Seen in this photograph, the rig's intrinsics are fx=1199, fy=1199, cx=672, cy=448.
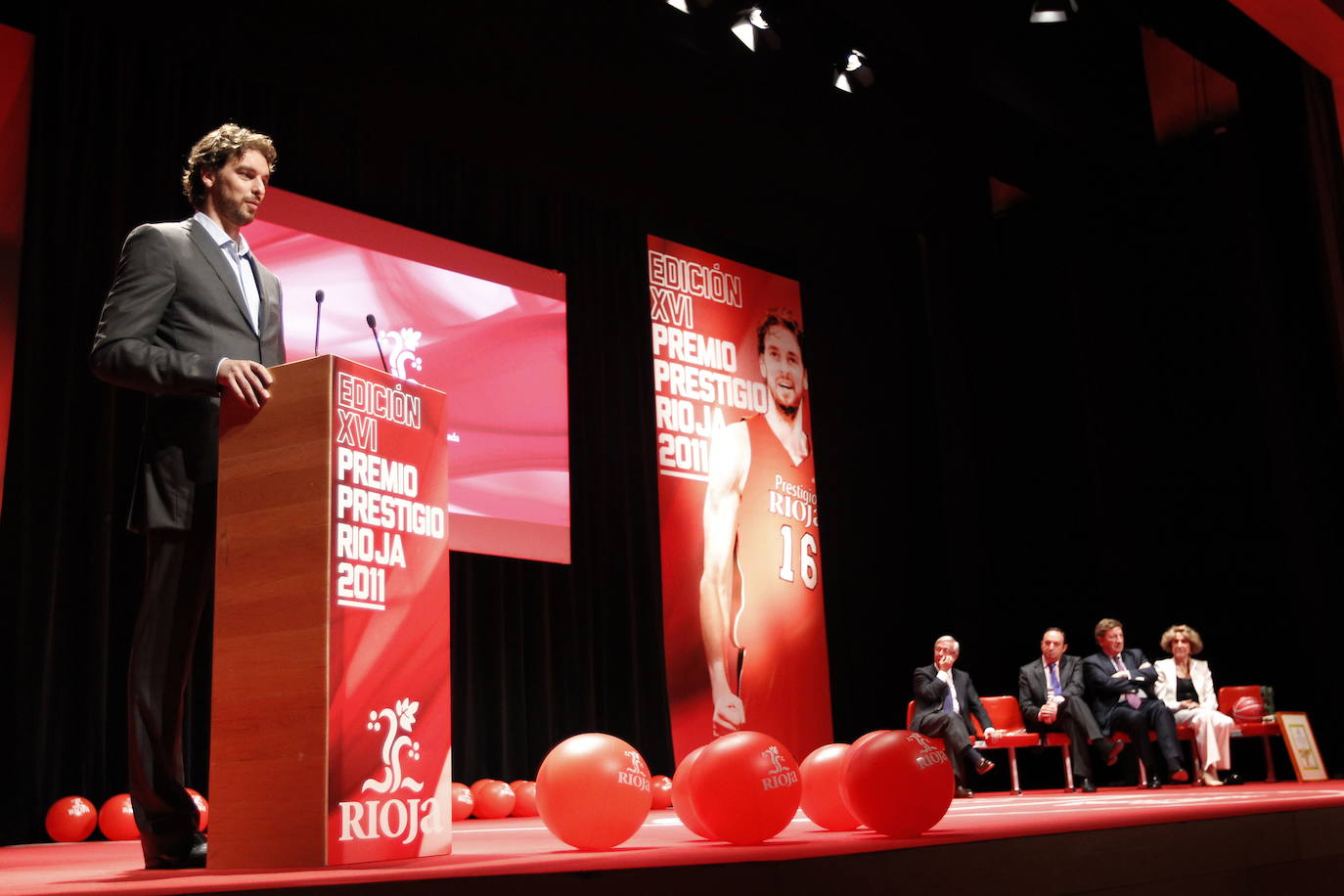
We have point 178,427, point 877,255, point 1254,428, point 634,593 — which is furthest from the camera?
point 877,255

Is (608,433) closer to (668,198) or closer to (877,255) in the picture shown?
(668,198)

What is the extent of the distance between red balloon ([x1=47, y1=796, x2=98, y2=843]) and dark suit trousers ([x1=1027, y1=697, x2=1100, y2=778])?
5.10 metres

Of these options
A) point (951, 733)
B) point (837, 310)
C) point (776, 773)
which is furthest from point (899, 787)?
point (837, 310)

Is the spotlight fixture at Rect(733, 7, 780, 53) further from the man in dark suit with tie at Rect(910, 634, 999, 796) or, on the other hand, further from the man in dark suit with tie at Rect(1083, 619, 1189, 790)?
the man in dark suit with tie at Rect(1083, 619, 1189, 790)

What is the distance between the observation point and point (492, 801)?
6.04 meters

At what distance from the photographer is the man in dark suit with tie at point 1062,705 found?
699 centimetres

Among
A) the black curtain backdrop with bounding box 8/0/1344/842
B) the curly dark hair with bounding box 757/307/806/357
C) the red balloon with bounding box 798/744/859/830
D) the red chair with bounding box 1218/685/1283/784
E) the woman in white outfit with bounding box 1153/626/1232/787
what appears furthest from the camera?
the curly dark hair with bounding box 757/307/806/357

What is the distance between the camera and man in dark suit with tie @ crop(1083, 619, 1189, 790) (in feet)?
22.6

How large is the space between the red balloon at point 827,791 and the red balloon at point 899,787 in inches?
12.8

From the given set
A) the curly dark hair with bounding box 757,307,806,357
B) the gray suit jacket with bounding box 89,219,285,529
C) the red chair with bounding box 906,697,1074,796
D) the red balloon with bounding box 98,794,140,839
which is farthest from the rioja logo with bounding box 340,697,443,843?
the curly dark hair with bounding box 757,307,806,357

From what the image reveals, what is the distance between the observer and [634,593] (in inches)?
311

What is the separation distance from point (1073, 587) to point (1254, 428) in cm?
174

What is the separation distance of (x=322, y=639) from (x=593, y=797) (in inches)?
28.1

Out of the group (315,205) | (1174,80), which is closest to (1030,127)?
(1174,80)
